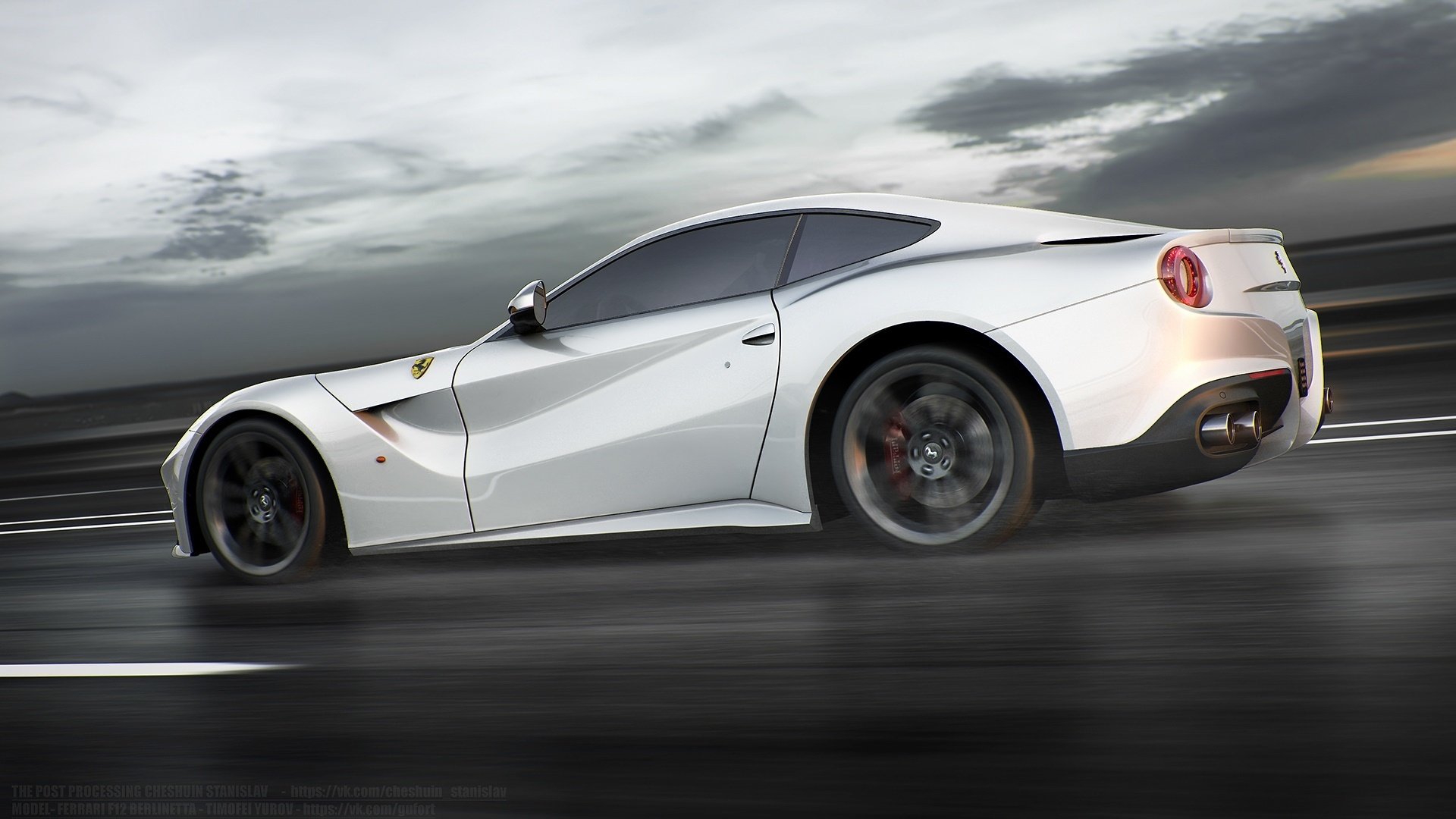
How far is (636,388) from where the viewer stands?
4.61 m

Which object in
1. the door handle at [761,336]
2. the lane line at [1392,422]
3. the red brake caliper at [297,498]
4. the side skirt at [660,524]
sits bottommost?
the lane line at [1392,422]

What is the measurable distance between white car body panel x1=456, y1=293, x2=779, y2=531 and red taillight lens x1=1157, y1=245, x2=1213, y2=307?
134 centimetres

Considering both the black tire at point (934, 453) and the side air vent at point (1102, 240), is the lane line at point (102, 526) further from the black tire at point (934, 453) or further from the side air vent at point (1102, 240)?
the side air vent at point (1102, 240)

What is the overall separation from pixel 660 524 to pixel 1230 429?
6.52 ft

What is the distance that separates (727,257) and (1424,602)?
263 centimetres

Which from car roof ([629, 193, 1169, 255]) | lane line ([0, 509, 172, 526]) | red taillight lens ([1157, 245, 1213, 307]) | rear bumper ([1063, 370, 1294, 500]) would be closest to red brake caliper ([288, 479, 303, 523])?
car roof ([629, 193, 1169, 255])

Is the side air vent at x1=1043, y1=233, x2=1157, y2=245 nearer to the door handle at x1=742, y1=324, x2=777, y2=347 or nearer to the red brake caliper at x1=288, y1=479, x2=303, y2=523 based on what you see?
the door handle at x1=742, y1=324, x2=777, y2=347

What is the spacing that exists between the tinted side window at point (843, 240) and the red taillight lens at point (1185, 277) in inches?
34.8

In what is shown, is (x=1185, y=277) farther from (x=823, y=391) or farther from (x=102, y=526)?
(x=102, y=526)

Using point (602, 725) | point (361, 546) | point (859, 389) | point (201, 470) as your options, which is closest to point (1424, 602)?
point (859, 389)

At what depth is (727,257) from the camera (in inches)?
187

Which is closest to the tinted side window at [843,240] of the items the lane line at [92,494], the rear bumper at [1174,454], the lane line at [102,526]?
the rear bumper at [1174,454]

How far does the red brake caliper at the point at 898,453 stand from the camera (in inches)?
169

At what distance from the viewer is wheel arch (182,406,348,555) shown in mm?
5184
